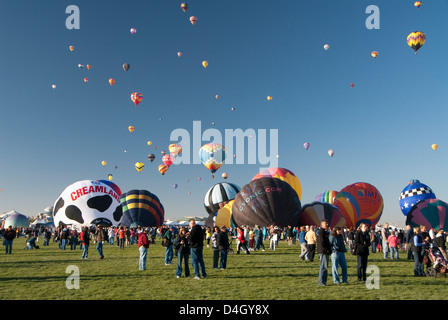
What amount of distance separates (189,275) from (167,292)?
8.18 feet

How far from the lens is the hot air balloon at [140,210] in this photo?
150 feet

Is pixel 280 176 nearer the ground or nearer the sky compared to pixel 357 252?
nearer the sky

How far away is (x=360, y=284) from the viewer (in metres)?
9.79

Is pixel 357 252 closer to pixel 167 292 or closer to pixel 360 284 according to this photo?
pixel 360 284

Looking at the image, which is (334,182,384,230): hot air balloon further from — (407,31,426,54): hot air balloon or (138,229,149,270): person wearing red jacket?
(138,229,149,270): person wearing red jacket

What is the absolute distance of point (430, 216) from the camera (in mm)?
30625

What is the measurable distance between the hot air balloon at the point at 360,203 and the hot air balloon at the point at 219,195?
16.9 m

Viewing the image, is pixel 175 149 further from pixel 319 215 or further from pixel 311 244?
pixel 311 244

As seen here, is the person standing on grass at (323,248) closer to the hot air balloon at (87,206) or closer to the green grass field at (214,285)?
the green grass field at (214,285)

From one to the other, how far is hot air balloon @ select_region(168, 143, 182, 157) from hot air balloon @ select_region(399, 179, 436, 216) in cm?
3020

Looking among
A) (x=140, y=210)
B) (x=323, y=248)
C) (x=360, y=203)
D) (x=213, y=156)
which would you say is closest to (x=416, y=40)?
(x=360, y=203)

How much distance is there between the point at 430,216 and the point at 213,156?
26780 mm

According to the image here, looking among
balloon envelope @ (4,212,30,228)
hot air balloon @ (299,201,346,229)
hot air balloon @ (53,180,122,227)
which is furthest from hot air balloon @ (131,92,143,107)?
balloon envelope @ (4,212,30,228)
